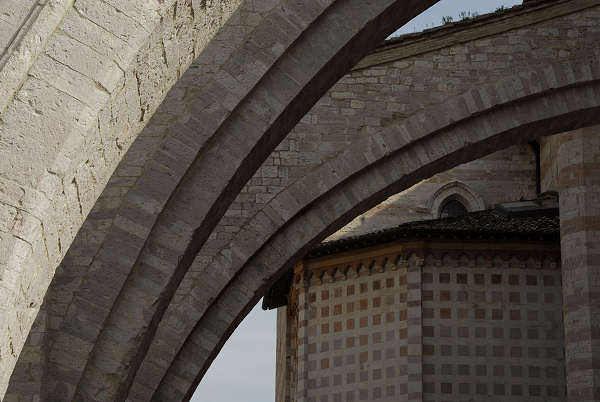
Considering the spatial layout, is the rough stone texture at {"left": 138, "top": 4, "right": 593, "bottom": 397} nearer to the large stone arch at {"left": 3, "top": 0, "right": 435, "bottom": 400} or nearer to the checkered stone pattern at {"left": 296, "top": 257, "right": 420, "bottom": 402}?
the large stone arch at {"left": 3, "top": 0, "right": 435, "bottom": 400}

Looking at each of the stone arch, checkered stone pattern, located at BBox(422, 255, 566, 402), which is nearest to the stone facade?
checkered stone pattern, located at BBox(422, 255, 566, 402)

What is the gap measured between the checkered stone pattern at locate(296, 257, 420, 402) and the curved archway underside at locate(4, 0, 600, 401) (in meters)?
4.49

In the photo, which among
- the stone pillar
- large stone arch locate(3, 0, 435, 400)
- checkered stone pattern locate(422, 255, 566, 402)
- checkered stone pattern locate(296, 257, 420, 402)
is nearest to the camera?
large stone arch locate(3, 0, 435, 400)

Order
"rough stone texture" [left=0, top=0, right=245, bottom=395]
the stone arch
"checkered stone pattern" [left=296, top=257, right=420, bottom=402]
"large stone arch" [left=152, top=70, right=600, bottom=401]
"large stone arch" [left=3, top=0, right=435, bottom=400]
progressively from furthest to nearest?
the stone arch, "checkered stone pattern" [left=296, top=257, right=420, bottom=402], "large stone arch" [left=152, top=70, right=600, bottom=401], "large stone arch" [left=3, top=0, right=435, bottom=400], "rough stone texture" [left=0, top=0, right=245, bottom=395]

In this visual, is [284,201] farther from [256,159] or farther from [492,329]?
[492,329]

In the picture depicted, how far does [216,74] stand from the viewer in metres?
7.15

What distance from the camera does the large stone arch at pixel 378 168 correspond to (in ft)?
33.6

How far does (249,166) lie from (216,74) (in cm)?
71

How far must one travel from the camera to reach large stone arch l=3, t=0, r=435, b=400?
283 inches

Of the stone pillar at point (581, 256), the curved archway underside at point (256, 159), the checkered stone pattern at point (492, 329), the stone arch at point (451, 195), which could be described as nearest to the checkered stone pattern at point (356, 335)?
the checkered stone pattern at point (492, 329)

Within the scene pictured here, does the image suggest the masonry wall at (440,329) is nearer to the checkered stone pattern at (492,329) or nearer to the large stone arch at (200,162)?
the checkered stone pattern at (492,329)

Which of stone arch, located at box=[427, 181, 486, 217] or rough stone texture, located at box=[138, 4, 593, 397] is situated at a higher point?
stone arch, located at box=[427, 181, 486, 217]

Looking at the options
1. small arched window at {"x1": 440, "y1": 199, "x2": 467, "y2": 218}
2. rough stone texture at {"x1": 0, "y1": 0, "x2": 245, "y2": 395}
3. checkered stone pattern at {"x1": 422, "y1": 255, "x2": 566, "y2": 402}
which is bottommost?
rough stone texture at {"x1": 0, "y1": 0, "x2": 245, "y2": 395}

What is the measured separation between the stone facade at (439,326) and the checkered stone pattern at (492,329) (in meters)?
0.01
